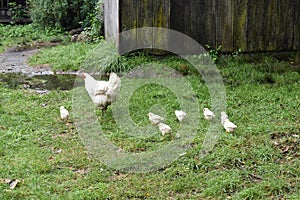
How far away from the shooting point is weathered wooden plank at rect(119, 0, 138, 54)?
24.2ft

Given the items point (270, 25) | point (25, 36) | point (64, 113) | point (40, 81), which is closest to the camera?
point (64, 113)

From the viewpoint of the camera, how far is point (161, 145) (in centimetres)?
448

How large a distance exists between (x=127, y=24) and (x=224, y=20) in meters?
1.57

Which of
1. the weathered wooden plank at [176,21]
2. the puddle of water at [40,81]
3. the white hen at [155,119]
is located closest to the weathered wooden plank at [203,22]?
the weathered wooden plank at [176,21]

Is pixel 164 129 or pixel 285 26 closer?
pixel 164 129

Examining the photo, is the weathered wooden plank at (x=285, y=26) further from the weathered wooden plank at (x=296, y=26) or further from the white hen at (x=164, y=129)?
the white hen at (x=164, y=129)

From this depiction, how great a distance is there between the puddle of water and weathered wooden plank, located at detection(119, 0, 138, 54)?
95 cm

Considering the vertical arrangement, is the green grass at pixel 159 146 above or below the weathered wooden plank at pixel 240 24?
below

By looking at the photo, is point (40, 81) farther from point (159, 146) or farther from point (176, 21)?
point (159, 146)

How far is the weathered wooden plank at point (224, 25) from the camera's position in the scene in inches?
295

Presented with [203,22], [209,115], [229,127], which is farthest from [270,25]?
[229,127]

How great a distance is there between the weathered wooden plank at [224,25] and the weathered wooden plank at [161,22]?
2.72ft

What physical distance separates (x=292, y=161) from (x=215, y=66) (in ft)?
10.8

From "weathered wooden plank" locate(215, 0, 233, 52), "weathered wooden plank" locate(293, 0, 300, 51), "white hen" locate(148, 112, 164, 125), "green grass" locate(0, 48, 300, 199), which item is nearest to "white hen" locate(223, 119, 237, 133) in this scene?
"green grass" locate(0, 48, 300, 199)
